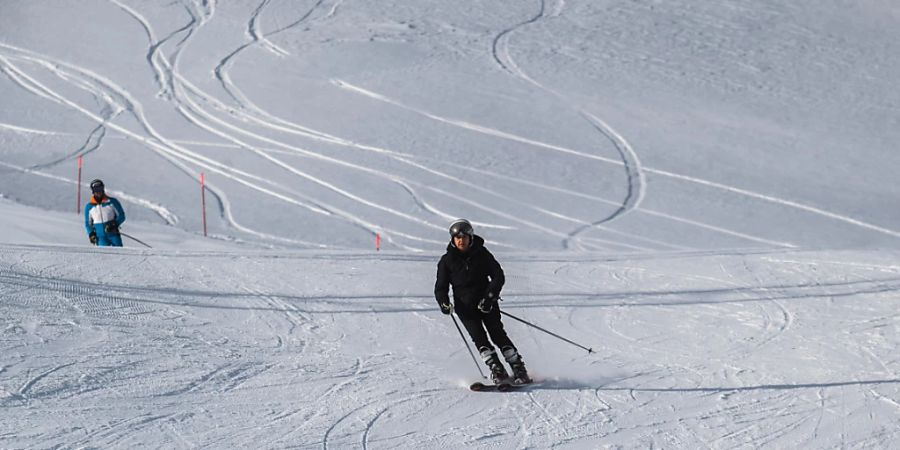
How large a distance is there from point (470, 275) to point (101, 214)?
675 centimetres

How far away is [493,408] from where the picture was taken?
26.3 feet

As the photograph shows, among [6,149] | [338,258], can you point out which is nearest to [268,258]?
[338,258]

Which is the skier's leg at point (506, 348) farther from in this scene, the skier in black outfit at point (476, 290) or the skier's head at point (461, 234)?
the skier's head at point (461, 234)

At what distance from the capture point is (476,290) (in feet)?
27.5

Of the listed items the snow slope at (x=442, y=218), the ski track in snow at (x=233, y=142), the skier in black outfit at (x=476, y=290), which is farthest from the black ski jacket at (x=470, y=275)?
the ski track in snow at (x=233, y=142)

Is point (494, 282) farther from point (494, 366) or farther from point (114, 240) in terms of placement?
point (114, 240)

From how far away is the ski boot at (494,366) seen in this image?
8.40 meters

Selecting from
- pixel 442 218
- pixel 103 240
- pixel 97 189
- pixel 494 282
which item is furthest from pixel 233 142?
pixel 494 282

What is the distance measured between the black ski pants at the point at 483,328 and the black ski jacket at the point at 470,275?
0.41ft

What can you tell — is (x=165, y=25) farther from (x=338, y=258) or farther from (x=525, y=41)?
(x=338, y=258)

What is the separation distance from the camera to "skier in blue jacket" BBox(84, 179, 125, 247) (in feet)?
44.8

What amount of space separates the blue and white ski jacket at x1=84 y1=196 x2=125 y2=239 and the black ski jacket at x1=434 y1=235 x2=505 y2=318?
21.3 ft

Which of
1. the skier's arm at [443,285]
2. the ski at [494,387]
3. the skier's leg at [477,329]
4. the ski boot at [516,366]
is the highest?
the skier's arm at [443,285]

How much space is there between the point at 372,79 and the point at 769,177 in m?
8.81
